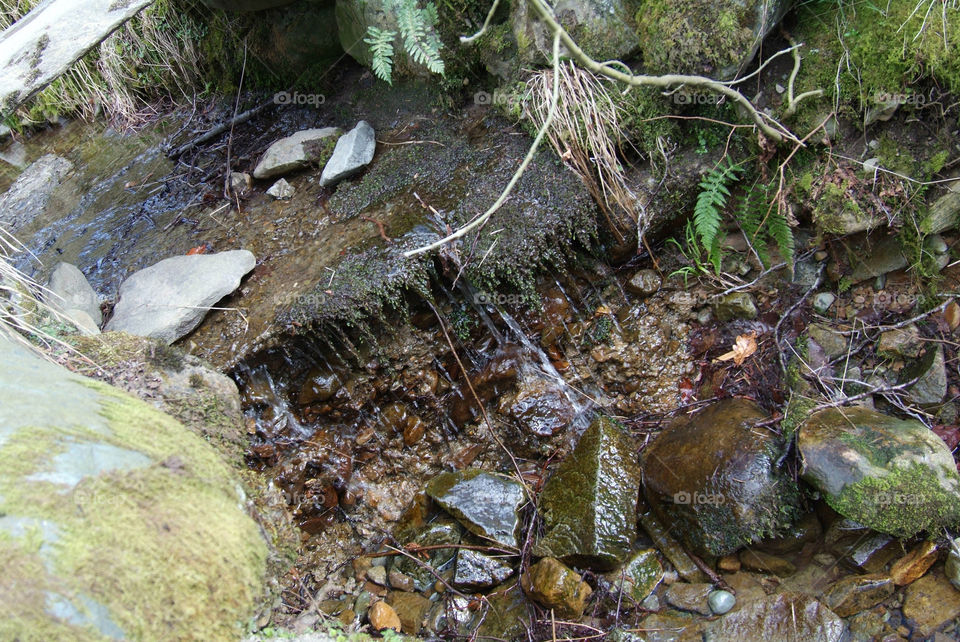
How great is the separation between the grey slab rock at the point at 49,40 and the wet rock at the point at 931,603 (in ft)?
18.3

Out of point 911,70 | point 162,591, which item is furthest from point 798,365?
point 162,591

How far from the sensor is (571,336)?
410cm

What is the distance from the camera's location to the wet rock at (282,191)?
4.52m

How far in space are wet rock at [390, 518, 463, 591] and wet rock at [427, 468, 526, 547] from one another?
106 millimetres

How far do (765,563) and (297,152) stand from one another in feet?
14.1

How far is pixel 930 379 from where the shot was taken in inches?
127

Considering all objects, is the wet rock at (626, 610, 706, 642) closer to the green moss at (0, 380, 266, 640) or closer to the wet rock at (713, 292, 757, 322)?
the wet rock at (713, 292, 757, 322)

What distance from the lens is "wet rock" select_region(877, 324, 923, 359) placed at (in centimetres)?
336

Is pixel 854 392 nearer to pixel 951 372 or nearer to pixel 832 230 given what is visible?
pixel 951 372

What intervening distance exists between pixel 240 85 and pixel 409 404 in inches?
141
